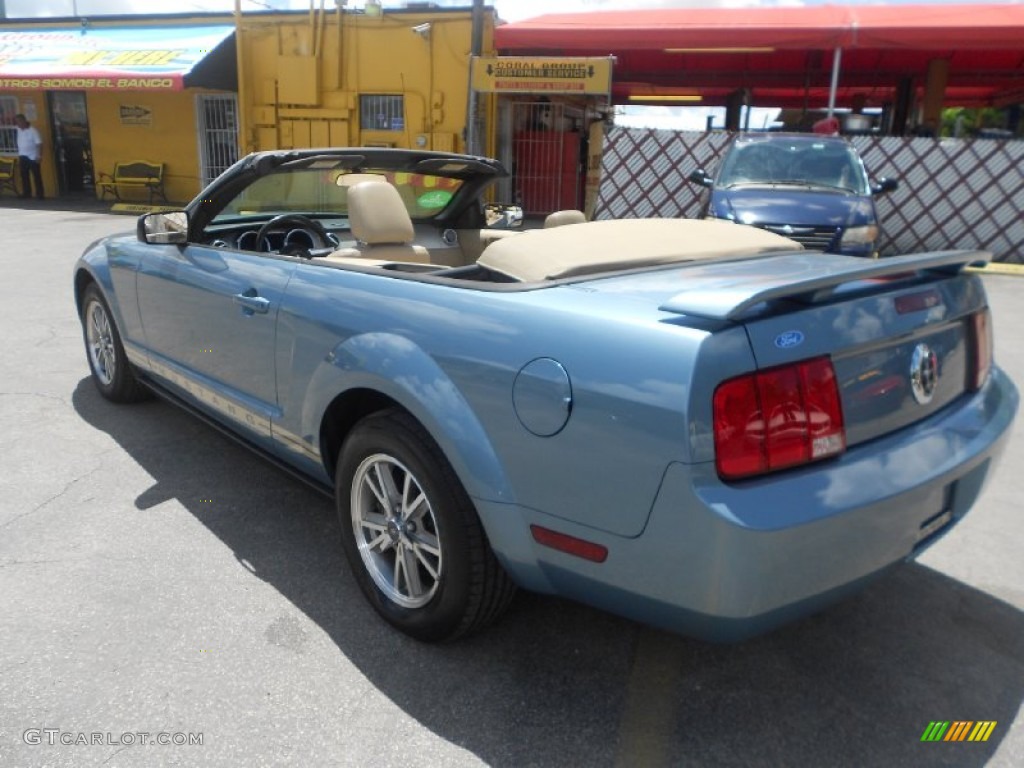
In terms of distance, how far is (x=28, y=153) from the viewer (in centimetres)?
Result: 1836

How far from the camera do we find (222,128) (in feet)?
59.4

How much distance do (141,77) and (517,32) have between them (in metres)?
7.54

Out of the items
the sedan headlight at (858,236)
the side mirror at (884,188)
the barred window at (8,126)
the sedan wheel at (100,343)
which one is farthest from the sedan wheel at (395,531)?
the barred window at (8,126)

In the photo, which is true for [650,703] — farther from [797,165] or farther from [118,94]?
[118,94]

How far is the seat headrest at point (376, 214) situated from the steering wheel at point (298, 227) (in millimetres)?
326

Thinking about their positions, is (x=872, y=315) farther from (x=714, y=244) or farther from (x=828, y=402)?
(x=714, y=244)

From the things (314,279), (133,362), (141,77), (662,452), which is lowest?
(133,362)

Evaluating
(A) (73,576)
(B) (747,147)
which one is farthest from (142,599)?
(B) (747,147)

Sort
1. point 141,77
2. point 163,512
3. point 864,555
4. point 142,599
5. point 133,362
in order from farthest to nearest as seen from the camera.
→ 1. point 141,77
2. point 133,362
3. point 163,512
4. point 142,599
5. point 864,555

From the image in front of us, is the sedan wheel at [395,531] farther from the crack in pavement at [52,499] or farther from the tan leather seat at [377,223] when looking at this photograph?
the crack in pavement at [52,499]

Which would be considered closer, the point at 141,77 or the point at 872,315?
the point at 872,315

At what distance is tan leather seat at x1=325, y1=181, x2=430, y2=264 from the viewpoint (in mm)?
3533

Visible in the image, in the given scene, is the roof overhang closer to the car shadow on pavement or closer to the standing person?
the standing person
